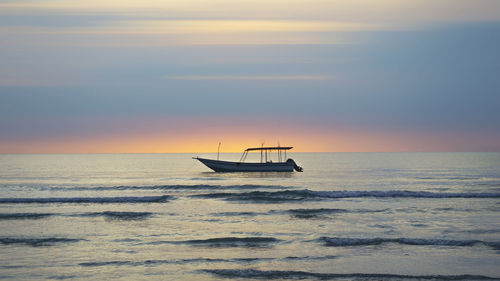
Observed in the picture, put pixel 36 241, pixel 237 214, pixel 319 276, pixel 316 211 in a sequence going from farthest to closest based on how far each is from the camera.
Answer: pixel 316 211
pixel 237 214
pixel 36 241
pixel 319 276

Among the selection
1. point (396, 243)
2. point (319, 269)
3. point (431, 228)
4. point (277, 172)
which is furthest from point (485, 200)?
point (277, 172)

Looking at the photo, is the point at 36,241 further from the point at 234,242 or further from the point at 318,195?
the point at 318,195

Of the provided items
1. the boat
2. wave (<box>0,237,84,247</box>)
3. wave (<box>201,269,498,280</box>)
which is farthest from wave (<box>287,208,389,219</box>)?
the boat

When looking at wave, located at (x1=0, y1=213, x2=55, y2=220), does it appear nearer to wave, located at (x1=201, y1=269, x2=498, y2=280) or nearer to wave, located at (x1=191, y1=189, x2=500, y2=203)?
wave, located at (x1=191, y1=189, x2=500, y2=203)

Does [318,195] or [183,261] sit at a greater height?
[318,195]

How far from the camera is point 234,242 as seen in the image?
64.6ft

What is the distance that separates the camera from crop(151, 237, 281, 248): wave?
19.1 metres

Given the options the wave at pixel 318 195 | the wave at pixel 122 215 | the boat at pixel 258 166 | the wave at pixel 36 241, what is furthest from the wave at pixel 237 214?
the boat at pixel 258 166

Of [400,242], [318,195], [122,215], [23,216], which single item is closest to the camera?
[400,242]

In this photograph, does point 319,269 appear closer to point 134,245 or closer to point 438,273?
point 438,273

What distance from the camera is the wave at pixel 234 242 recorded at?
19.1 m

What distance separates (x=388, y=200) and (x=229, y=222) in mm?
16106

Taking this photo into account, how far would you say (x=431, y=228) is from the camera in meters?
22.7

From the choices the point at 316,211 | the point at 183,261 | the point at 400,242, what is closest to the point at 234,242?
the point at 183,261
